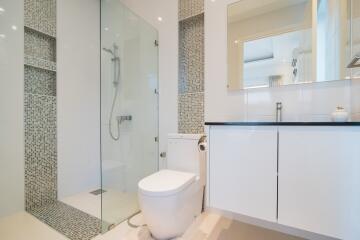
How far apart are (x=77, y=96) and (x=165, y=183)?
161 cm

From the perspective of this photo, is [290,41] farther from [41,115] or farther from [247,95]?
[41,115]

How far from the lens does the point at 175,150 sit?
1743 mm

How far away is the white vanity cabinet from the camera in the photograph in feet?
3.00

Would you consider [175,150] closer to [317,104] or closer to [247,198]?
[247,198]

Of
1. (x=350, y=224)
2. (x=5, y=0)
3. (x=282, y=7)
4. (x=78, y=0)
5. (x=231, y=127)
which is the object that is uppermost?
(x=78, y=0)

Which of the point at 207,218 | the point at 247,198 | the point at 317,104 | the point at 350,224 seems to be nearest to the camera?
the point at 350,224

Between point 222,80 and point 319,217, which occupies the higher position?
point 222,80

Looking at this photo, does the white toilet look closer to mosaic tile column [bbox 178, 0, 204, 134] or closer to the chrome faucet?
mosaic tile column [bbox 178, 0, 204, 134]

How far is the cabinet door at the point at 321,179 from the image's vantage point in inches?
35.6

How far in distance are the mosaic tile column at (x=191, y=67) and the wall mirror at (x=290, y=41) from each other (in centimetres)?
30

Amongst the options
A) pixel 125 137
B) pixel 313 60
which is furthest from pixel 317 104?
pixel 125 137

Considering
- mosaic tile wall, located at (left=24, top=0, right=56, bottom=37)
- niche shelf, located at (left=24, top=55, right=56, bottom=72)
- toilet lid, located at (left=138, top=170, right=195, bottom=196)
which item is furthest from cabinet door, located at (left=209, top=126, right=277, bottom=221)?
mosaic tile wall, located at (left=24, top=0, right=56, bottom=37)

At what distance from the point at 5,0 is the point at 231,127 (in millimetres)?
2238

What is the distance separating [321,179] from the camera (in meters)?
0.96
